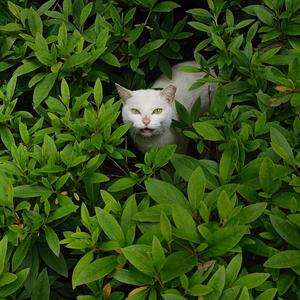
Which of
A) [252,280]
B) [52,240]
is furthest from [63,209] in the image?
[252,280]

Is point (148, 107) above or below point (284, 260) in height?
below

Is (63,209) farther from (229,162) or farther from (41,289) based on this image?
(229,162)

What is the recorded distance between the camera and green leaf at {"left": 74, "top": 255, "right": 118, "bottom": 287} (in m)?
1.61

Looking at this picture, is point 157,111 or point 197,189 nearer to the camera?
point 197,189

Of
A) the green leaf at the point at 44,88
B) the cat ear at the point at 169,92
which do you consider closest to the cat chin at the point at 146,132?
the cat ear at the point at 169,92

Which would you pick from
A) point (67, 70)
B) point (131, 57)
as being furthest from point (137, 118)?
point (67, 70)

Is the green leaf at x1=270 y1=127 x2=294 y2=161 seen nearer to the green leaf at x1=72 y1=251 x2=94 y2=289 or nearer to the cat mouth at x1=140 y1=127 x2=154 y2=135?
the green leaf at x1=72 y1=251 x2=94 y2=289

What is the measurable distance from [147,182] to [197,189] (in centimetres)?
19

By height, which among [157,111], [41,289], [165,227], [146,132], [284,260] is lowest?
[146,132]

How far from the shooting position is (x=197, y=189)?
171 cm

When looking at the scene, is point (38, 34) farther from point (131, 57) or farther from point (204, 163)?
point (204, 163)

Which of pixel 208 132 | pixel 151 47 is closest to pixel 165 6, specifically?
pixel 151 47

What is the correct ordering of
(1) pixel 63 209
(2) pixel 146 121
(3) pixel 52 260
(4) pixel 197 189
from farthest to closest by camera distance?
(2) pixel 146 121 < (3) pixel 52 260 < (1) pixel 63 209 < (4) pixel 197 189

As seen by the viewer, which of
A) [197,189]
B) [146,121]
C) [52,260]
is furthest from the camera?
[146,121]
